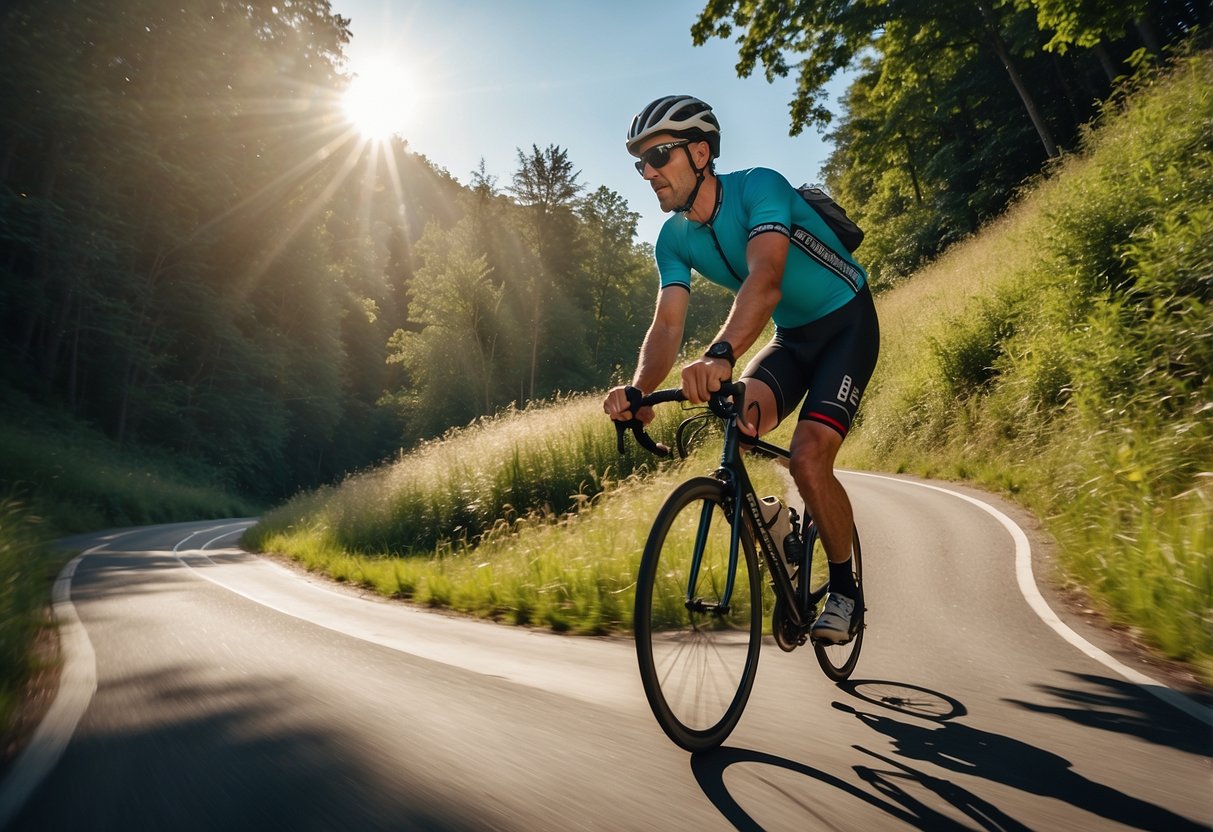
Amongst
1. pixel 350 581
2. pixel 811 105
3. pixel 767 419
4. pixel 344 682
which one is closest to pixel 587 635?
pixel 344 682

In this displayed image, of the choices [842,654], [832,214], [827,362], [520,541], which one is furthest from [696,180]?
[520,541]

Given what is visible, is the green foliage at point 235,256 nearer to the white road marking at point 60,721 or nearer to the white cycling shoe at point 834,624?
the white road marking at point 60,721

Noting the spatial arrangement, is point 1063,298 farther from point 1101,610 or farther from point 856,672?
point 856,672

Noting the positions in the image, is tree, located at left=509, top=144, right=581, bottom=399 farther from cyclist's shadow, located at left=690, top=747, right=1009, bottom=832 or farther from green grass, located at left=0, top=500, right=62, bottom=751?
cyclist's shadow, located at left=690, top=747, right=1009, bottom=832

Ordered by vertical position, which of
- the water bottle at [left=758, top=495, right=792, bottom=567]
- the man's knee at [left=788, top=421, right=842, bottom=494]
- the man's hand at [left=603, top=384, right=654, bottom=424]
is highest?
the man's hand at [left=603, top=384, right=654, bottom=424]

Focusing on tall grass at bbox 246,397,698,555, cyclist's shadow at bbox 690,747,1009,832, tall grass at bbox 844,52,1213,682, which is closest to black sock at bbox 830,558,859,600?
cyclist's shadow at bbox 690,747,1009,832

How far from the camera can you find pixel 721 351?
2.80 meters

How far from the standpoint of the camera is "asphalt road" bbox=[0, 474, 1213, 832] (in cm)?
226

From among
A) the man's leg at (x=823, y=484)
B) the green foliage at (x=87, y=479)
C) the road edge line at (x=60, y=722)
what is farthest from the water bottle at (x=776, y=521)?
the green foliage at (x=87, y=479)

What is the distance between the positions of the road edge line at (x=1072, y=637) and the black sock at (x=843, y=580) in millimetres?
1275

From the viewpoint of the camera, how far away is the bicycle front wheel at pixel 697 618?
8.64 feet

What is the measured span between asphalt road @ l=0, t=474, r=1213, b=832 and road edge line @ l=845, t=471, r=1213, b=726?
24 mm

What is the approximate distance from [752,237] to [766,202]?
0.64 ft

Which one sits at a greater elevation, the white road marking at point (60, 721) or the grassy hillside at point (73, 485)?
the grassy hillside at point (73, 485)
